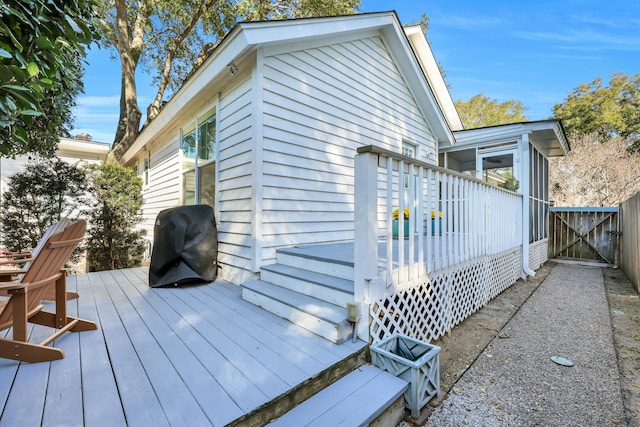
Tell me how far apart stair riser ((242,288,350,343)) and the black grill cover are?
3.34ft

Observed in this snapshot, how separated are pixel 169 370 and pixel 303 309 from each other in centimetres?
105

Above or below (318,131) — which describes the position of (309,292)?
below

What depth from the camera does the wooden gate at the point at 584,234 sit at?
7887 mm

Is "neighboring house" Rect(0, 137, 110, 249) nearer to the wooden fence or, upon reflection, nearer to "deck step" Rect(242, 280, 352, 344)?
"deck step" Rect(242, 280, 352, 344)

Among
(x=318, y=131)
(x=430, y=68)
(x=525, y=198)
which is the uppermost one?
(x=430, y=68)

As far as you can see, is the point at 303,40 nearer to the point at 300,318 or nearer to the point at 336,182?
the point at 336,182

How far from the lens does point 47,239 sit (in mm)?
1963

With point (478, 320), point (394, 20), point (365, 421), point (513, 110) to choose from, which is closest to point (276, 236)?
point (365, 421)

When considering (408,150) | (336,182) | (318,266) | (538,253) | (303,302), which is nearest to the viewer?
(303,302)

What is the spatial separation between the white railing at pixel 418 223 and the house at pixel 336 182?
0.02m

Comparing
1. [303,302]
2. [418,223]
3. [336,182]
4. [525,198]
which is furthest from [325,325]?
[525,198]

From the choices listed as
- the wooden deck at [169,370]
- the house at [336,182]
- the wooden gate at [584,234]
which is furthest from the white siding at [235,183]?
the wooden gate at [584,234]

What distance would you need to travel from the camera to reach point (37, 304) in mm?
2133

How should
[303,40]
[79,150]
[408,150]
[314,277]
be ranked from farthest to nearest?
1. [79,150]
2. [408,150]
3. [303,40]
4. [314,277]
